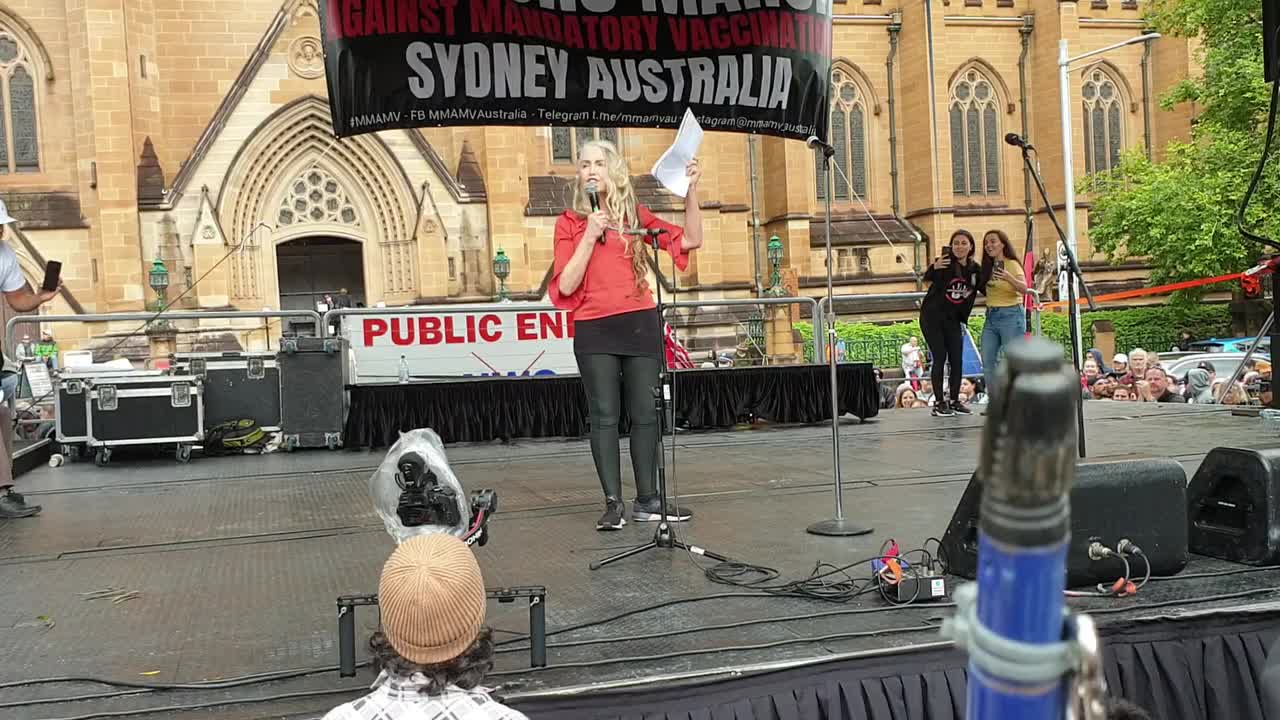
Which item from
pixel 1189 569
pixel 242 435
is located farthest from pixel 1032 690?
pixel 242 435

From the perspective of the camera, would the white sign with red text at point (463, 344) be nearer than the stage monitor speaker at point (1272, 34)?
No

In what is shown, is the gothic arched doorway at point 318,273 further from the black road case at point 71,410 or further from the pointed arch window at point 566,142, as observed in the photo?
the black road case at point 71,410

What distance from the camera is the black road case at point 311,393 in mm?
9133

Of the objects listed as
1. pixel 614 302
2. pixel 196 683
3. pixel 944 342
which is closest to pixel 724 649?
pixel 196 683

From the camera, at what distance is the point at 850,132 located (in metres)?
30.2

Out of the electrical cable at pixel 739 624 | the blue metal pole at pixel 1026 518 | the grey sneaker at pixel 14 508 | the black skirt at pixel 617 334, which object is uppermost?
the black skirt at pixel 617 334

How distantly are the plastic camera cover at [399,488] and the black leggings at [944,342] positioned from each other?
659cm

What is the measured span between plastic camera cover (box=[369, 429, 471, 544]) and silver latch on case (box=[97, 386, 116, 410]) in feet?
21.0

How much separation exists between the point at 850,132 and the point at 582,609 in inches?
1128

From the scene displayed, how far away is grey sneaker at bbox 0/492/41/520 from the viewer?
5.65m

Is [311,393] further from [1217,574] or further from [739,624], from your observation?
[1217,574]

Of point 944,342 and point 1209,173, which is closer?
point 944,342

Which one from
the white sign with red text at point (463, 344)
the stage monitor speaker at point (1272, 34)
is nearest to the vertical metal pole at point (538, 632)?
the stage monitor speaker at point (1272, 34)

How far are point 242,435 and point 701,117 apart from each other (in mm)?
5161
